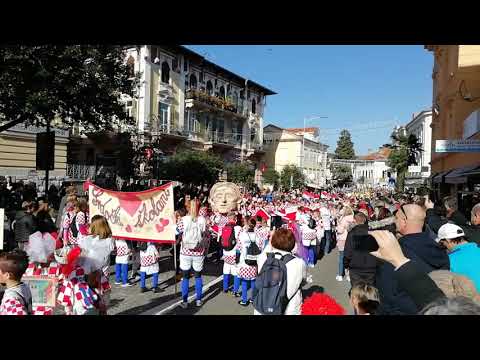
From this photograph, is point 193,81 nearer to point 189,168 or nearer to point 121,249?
point 189,168

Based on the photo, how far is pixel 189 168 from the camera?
28.1m

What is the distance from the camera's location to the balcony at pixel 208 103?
3659cm

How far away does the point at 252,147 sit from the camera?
161 ft

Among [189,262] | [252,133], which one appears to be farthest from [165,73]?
[189,262]

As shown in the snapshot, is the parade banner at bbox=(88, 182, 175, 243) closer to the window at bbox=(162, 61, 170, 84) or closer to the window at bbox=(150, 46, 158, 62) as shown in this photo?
the window at bbox=(150, 46, 158, 62)

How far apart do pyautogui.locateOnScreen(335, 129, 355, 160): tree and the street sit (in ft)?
340

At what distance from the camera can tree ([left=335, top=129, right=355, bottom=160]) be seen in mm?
111312

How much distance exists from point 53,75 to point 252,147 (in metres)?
35.9

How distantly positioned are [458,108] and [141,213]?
21450 mm

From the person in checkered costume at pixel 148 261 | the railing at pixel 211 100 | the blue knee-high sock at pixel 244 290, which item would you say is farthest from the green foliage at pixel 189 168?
the blue knee-high sock at pixel 244 290

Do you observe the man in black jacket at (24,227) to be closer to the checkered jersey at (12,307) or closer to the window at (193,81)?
the checkered jersey at (12,307)
